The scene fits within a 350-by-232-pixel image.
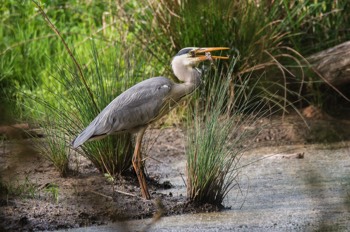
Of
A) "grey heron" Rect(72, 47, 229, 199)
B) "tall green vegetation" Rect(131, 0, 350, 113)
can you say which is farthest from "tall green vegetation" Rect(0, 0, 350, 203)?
"grey heron" Rect(72, 47, 229, 199)

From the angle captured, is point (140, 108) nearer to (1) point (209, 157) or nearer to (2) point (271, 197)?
(1) point (209, 157)

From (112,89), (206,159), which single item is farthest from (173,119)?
(206,159)

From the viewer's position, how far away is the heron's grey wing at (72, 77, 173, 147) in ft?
17.5

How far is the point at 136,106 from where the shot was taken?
17.8 feet

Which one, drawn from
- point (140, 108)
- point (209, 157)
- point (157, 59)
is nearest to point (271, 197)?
point (209, 157)

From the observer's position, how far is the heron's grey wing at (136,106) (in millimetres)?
5336

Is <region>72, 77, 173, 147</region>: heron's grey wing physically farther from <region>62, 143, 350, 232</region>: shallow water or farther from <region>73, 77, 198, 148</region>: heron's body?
<region>62, 143, 350, 232</region>: shallow water

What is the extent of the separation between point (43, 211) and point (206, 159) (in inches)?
41.6

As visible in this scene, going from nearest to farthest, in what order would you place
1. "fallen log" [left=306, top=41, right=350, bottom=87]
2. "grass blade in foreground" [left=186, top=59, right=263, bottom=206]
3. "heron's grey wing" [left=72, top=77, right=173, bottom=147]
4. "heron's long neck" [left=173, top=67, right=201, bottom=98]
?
1. "grass blade in foreground" [left=186, top=59, right=263, bottom=206]
2. "heron's grey wing" [left=72, top=77, right=173, bottom=147]
3. "heron's long neck" [left=173, top=67, right=201, bottom=98]
4. "fallen log" [left=306, top=41, right=350, bottom=87]

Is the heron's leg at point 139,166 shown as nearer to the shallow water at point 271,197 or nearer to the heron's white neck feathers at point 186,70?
the shallow water at point 271,197

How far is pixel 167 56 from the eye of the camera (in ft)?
25.5

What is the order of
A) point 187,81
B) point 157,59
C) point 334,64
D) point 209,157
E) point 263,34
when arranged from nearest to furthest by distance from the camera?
1. point 209,157
2. point 187,81
3. point 334,64
4. point 263,34
5. point 157,59

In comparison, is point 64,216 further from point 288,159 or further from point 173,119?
point 173,119

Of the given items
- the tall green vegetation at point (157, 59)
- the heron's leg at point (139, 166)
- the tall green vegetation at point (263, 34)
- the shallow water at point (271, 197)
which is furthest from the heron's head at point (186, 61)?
the tall green vegetation at point (263, 34)
